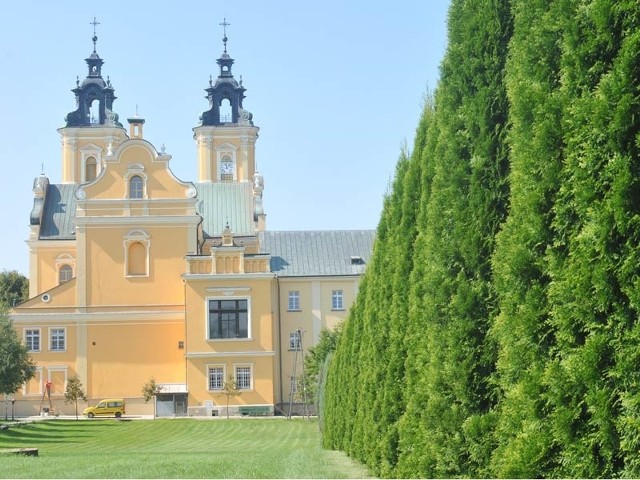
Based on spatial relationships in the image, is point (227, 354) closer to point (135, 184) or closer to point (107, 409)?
point (107, 409)

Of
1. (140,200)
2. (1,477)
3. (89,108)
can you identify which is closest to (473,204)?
(1,477)

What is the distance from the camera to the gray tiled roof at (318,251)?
63.7m

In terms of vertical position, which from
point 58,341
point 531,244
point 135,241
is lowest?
point 58,341

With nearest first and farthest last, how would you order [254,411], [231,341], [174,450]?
1. [174,450]
2. [254,411]
3. [231,341]

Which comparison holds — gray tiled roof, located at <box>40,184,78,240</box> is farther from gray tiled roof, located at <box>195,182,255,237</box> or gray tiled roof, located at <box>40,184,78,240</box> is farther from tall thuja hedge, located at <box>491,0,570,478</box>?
tall thuja hedge, located at <box>491,0,570,478</box>

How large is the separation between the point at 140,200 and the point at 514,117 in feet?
174

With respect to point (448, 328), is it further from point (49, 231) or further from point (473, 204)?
point (49, 231)

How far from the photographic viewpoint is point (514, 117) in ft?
30.5

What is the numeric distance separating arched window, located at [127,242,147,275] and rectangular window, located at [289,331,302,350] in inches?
365

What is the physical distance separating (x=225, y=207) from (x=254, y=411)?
18.7 meters

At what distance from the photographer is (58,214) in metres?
71.9

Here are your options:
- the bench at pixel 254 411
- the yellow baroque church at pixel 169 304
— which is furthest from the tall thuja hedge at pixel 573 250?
the bench at pixel 254 411

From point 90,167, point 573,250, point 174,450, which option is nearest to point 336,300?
point 90,167

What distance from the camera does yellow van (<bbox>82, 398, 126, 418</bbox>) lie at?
192ft
